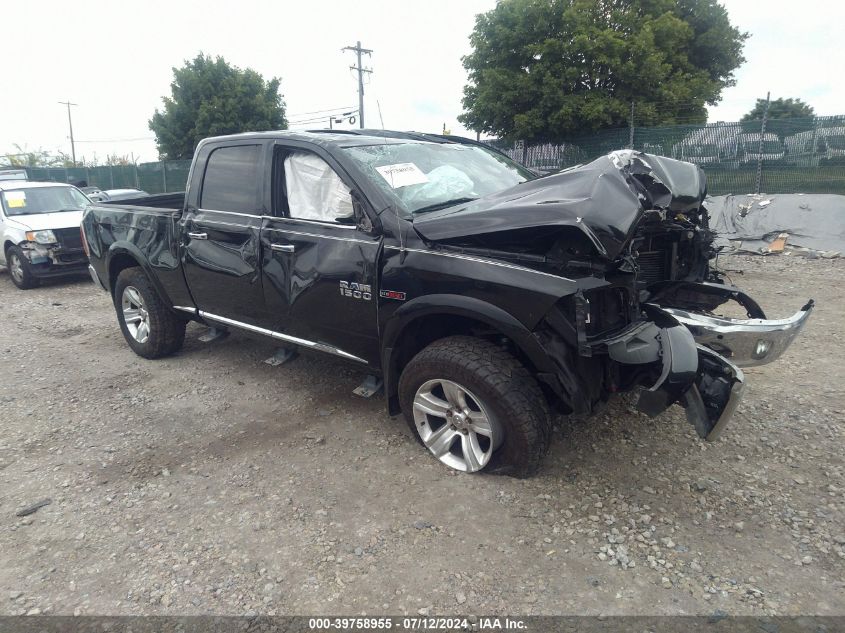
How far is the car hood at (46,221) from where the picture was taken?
910cm

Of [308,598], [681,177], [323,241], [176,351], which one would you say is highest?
[681,177]

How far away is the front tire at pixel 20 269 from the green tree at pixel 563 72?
14.1m

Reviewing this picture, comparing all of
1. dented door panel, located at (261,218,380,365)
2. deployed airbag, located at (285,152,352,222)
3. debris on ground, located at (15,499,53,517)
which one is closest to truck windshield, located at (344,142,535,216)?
deployed airbag, located at (285,152,352,222)

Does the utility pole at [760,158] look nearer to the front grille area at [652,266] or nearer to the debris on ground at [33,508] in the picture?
the front grille area at [652,266]

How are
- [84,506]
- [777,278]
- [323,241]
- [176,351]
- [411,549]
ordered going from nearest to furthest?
[411,549]
[84,506]
[323,241]
[176,351]
[777,278]

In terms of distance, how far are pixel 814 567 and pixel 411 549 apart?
5.81ft

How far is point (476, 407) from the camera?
316 centimetres

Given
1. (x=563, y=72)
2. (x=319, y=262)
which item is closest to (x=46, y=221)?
(x=319, y=262)

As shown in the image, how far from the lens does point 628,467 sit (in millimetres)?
3293

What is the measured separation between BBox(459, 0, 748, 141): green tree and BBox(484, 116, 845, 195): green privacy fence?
21.1 ft

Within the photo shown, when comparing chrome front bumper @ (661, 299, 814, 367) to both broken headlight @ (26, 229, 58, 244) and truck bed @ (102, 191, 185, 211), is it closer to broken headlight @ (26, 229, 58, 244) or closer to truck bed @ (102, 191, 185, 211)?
truck bed @ (102, 191, 185, 211)

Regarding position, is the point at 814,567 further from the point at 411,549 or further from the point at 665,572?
the point at 411,549

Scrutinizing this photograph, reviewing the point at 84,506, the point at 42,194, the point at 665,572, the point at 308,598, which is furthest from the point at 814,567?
the point at 42,194

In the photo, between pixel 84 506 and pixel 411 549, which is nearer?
pixel 411 549
